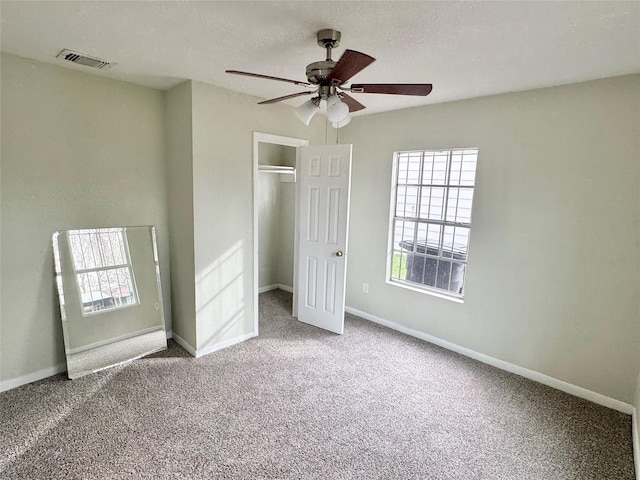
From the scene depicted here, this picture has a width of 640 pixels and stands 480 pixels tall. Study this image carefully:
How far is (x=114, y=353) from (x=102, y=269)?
31.0 inches

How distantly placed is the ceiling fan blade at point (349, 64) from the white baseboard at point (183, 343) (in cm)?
277

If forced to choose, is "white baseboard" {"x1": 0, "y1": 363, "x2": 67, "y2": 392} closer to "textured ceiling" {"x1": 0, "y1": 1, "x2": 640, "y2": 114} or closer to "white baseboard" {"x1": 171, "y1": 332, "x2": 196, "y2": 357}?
"white baseboard" {"x1": 171, "y1": 332, "x2": 196, "y2": 357}

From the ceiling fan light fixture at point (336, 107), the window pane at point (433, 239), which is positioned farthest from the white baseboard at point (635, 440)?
the ceiling fan light fixture at point (336, 107)

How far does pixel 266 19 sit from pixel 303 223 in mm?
2419

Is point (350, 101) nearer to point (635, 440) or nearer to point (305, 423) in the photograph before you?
point (305, 423)

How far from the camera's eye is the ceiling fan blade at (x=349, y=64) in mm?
1529

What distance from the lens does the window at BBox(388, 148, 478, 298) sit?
3441 mm

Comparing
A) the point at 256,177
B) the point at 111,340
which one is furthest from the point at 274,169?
the point at 111,340

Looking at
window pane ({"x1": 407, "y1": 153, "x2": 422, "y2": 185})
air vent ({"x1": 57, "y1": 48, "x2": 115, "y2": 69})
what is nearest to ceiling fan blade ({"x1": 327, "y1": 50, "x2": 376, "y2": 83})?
air vent ({"x1": 57, "y1": 48, "x2": 115, "y2": 69})

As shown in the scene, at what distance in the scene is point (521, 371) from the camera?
10.0ft

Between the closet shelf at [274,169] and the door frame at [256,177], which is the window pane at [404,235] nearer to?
the door frame at [256,177]

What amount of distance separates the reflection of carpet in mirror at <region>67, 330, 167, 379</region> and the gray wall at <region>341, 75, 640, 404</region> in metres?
2.86

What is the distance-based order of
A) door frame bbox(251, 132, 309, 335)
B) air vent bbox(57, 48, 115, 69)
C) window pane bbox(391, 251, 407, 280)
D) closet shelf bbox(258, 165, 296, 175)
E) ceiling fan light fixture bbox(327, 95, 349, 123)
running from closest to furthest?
ceiling fan light fixture bbox(327, 95, 349, 123) → air vent bbox(57, 48, 115, 69) → door frame bbox(251, 132, 309, 335) → window pane bbox(391, 251, 407, 280) → closet shelf bbox(258, 165, 296, 175)

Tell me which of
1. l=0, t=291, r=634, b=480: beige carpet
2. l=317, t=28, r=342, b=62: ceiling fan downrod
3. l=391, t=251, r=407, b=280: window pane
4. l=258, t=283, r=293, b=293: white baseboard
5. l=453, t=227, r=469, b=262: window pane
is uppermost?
l=317, t=28, r=342, b=62: ceiling fan downrod
